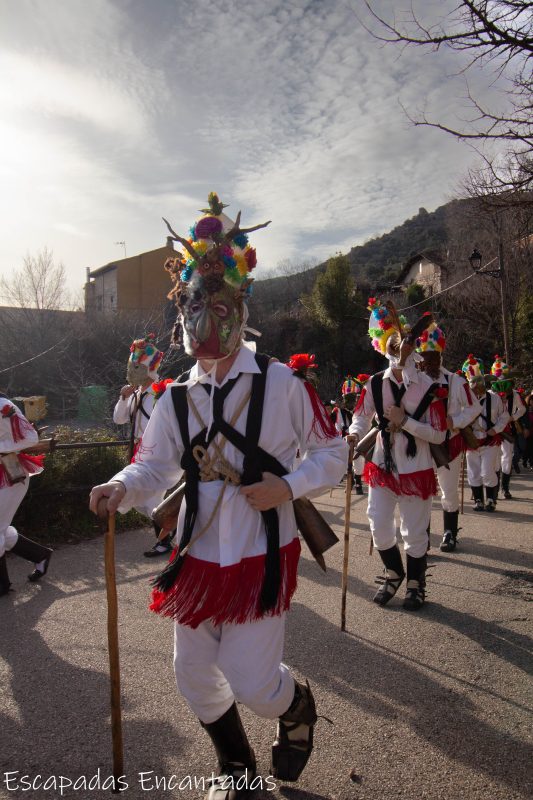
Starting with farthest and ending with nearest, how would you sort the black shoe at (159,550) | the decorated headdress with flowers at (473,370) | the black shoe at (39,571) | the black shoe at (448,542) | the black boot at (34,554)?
the decorated headdress with flowers at (473,370) < the black shoe at (448,542) < the black shoe at (159,550) < the black shoe at (39,571) < the black boot at (34,554)

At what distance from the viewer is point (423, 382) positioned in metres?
5.33

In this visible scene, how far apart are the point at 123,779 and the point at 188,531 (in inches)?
48.9

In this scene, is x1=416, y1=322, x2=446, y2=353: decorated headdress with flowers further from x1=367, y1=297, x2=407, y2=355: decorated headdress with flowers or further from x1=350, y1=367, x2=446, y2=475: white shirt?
x1=350, y1=367, x2=446, y2=475: white shirt

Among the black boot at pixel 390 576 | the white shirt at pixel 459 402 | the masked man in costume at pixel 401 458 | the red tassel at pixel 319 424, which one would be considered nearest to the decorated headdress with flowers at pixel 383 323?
the masked man in costume at pixel 401 458

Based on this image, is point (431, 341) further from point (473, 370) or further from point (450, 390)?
point (473, 370)

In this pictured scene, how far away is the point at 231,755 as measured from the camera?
265 cm

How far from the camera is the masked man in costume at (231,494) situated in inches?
100

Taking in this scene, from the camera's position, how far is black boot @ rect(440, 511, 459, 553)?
23.1 ft

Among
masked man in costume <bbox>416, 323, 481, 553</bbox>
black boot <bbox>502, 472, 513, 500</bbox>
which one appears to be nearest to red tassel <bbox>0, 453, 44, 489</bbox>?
masked man in costume <bbox>416, 323, 481, 553</bbox>

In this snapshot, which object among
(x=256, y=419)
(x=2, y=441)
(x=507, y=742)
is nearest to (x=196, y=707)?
(x=256, y=419)

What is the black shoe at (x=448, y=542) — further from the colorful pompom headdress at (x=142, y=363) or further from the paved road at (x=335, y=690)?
the colorful pompom headdress at (x=142, y=363)

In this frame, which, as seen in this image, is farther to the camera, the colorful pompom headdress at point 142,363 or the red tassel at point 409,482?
the colorful pompom headdress at point 142,363

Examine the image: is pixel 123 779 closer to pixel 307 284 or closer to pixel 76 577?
pixel 76 577

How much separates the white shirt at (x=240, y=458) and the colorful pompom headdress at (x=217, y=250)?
38 cm
